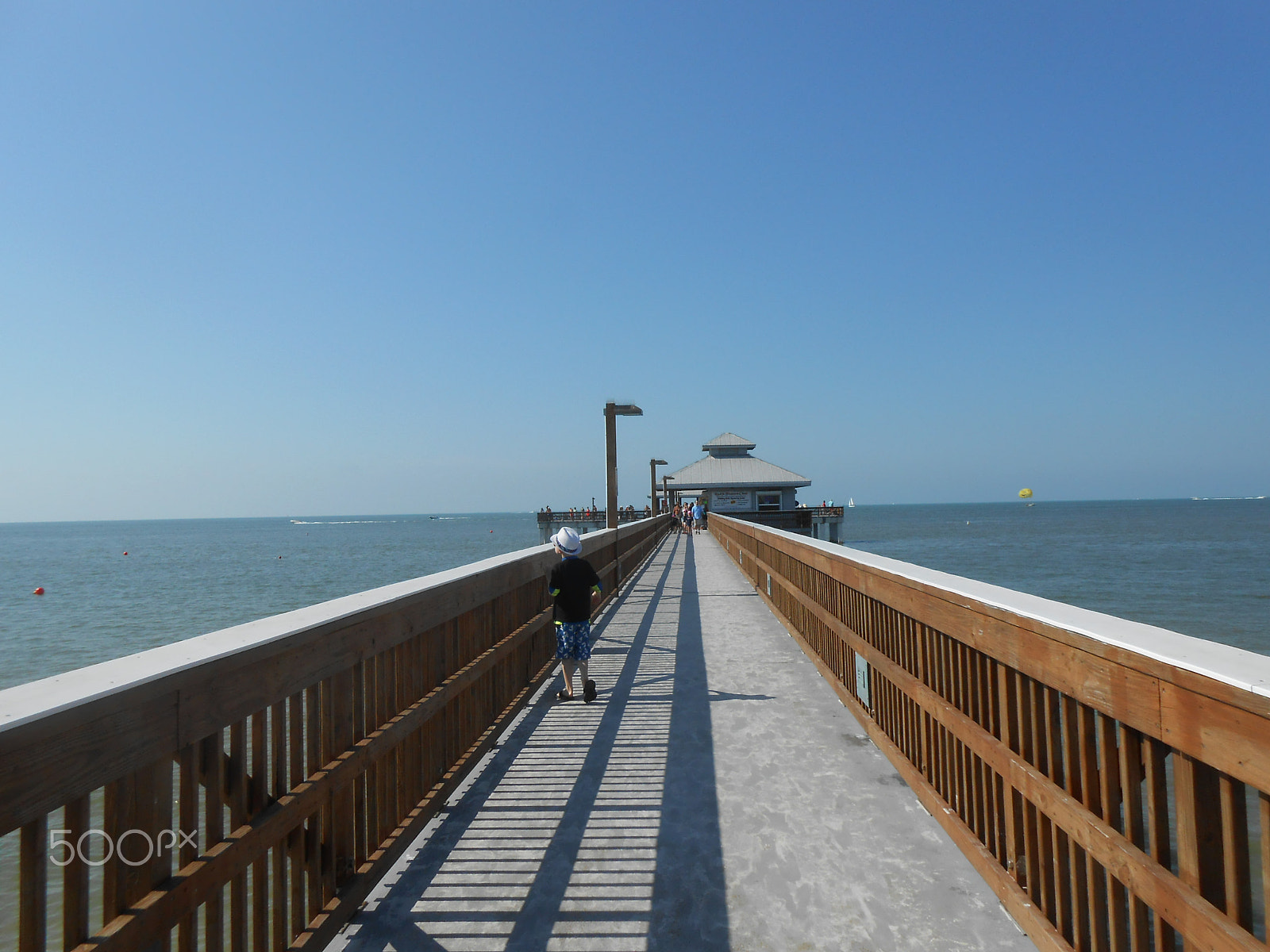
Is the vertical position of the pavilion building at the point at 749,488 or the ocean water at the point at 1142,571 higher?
the pavilion building at the point at 749,488

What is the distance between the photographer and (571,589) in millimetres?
5945

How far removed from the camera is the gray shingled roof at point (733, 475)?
56728mm

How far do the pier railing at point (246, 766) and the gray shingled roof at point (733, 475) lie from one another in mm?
52411

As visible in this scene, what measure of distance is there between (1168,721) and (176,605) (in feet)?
126

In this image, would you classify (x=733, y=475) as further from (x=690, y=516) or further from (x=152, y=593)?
(x=152, y=593)

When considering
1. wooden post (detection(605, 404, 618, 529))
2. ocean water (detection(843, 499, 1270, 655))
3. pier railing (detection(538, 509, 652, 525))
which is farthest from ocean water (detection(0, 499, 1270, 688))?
wooden post (detection(605, 404, 618, 529))

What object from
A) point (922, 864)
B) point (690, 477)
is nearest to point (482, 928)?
point (922, 864)

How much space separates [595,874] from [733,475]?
5604 cm

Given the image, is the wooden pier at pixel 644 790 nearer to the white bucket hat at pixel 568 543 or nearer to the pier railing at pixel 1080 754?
the pier railing at pixel 1080 754

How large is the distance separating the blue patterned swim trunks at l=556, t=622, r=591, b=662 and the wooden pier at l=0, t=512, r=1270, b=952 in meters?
0.47

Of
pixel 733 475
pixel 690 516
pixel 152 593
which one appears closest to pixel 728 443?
pixel 733 475

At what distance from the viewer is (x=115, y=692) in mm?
1782

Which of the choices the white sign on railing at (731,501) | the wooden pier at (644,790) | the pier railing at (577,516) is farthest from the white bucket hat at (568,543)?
the pier railing at (577,516)

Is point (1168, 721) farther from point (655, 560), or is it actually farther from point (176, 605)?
point (176, 605)
